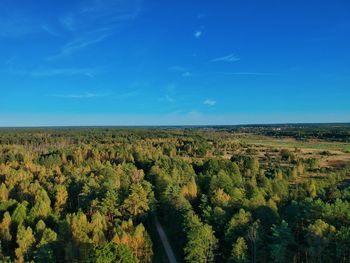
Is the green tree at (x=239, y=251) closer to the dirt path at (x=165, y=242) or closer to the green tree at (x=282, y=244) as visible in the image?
the green tree at (x=282, y=244)

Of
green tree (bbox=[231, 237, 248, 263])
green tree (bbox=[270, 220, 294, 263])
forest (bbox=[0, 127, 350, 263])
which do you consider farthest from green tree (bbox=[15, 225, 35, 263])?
green tree (bbox=[270, 220, 294, 263])

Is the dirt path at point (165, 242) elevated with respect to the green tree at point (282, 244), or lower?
lower

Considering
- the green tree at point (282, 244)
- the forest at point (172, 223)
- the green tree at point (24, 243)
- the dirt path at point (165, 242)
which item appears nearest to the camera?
the green tree at point (282, 244)

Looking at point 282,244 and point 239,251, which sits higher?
point 282,244

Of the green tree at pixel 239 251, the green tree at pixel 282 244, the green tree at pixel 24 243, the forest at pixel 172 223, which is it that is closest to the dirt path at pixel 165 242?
the forest at pixel 172 223

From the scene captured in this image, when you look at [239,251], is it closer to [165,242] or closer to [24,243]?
[165,242]

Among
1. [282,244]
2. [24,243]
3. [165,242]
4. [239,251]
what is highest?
[282,244]

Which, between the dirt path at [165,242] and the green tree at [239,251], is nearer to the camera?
the green tree at [239,251]

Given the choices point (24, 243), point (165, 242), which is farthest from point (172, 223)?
point (24, 243)

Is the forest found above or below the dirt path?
above

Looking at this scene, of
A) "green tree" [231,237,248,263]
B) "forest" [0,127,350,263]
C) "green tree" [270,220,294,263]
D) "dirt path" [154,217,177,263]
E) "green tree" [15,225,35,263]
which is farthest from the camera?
"dirt path" [154,217,177,263]

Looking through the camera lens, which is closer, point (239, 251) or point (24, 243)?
point (239, 251)

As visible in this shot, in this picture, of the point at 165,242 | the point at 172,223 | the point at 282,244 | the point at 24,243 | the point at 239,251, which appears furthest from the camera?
the point at 172,223

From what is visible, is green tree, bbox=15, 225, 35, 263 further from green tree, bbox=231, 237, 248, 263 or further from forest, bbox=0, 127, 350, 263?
green tree, bbox=231, 237, 248, 263
